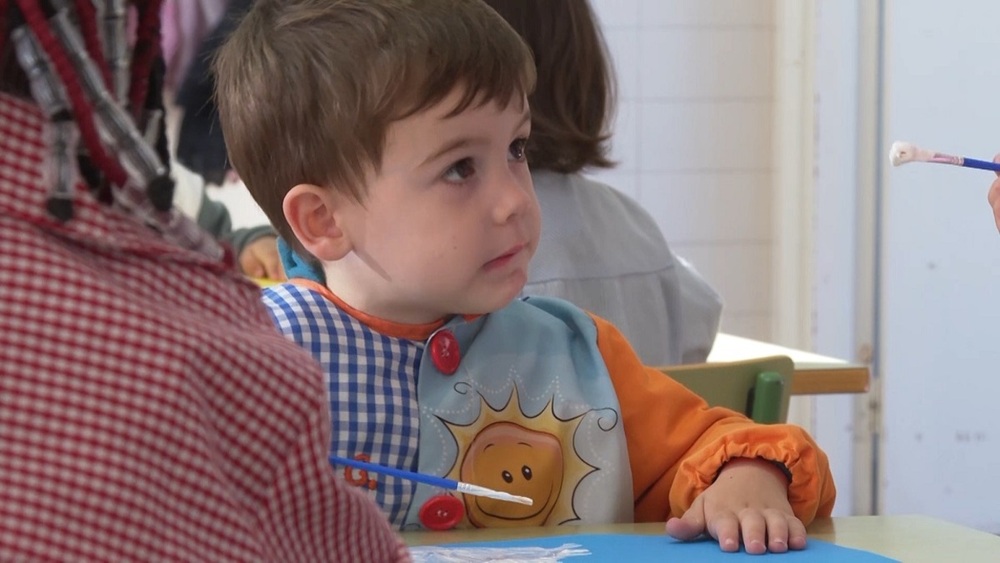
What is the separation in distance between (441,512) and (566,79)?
956 mm

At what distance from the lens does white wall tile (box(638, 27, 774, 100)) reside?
432cm

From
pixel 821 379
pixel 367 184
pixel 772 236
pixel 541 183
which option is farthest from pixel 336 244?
pixel 772 236

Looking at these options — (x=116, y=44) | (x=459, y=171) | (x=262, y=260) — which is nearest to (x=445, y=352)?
(x=459, y=171)

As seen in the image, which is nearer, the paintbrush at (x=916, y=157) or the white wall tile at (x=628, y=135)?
the paintbrush at (x=916, y=157)

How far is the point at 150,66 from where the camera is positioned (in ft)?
1.73

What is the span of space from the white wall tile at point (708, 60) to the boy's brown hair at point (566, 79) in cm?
230

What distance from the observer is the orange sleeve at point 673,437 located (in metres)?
1.16

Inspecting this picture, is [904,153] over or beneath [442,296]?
over

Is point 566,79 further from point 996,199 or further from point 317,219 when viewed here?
point 317,219

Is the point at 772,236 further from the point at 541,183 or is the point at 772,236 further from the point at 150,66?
the point at 150,66

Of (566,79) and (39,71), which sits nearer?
(39,71)

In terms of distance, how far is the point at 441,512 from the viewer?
47.0 inches

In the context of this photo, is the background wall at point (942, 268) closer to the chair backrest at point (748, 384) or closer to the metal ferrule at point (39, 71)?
the chair backrest at point (748, 384)

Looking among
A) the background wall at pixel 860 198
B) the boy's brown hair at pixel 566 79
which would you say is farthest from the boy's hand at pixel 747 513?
the background wall at pixel 860 198
